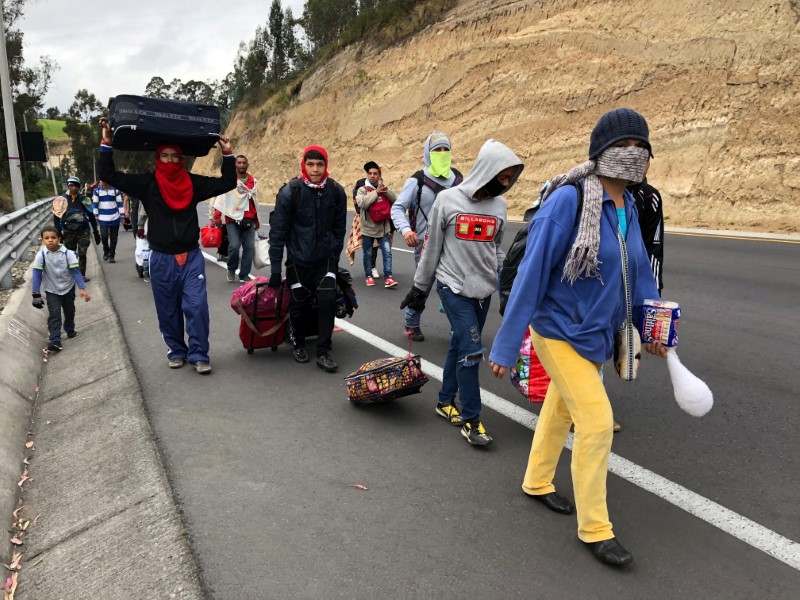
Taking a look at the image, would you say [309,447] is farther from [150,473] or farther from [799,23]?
[799,23]

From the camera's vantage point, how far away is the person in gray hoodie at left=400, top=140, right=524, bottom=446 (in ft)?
13.8

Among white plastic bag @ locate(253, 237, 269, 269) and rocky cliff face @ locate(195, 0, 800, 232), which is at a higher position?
rocky cliff face @ locate(195, 0, 800, 232)

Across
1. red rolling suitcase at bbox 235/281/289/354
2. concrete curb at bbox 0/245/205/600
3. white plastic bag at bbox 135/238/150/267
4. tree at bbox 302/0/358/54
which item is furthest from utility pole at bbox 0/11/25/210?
tree at bbox 302/0/358/54

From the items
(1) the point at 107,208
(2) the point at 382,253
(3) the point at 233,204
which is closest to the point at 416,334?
(2) the point at 382,253

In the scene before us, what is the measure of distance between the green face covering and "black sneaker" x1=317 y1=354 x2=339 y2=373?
6.93 ft

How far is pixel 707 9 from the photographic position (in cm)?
2089

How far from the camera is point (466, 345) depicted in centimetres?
424

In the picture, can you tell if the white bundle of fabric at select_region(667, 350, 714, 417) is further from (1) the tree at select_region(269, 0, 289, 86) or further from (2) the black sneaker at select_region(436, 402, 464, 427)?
(1) the tree at select_region(269, 0, 289, 86)

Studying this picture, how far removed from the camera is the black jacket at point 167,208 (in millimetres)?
5516

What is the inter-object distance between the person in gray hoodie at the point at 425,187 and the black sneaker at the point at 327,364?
86cm

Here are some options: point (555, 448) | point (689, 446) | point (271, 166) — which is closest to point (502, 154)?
point (555, 448)

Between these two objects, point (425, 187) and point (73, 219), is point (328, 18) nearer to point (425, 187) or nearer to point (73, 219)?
point (73, 219)

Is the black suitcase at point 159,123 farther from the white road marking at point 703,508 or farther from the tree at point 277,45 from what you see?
the tree at point 277,45

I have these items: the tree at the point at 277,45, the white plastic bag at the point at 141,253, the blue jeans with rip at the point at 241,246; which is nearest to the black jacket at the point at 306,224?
the blue jeans with rip at the point at 241,246
